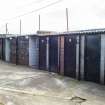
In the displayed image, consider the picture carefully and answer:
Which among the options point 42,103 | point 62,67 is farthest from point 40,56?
point 42,103

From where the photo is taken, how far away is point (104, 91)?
29.1 ft

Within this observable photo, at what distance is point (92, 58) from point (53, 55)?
368 centimetres

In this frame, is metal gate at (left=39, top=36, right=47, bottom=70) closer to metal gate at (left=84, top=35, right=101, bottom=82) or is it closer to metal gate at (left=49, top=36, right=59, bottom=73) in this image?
metal gate at (left=49, top=36, right=59, bottom=73)

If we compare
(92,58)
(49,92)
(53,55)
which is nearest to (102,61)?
(92,58)

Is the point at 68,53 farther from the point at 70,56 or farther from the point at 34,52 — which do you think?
the point at 34,52

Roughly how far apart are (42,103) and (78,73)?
480 cm

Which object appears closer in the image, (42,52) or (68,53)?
(68,53)

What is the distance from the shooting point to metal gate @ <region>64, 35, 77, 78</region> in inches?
468

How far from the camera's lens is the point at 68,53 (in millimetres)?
12383

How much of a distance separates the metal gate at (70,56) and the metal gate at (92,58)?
992 mm

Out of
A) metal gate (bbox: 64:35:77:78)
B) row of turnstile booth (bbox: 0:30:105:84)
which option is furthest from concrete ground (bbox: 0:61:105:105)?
metal gate (bbox: 64:35:77:78)

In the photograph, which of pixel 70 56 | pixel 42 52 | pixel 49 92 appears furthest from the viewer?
pixel 42 52

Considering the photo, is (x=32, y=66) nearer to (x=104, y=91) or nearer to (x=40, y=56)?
(x=40, y=56)

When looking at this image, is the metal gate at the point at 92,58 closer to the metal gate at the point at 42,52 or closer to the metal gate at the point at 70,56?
the metal gate at the point at 70,56
